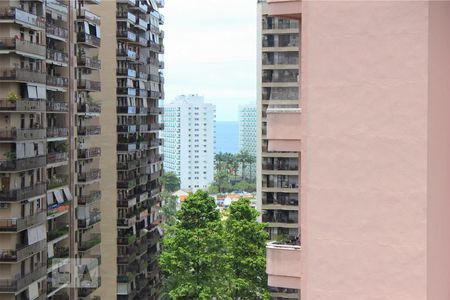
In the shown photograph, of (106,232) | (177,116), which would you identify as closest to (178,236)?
(106,232)

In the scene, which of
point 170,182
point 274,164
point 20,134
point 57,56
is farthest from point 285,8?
point 170,182

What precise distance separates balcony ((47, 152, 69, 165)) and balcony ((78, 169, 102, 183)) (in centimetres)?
153

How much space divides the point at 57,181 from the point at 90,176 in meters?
2.51

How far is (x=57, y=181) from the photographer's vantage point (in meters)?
20.0

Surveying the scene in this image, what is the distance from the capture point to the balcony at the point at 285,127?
7637 mm

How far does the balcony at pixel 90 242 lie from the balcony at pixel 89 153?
2.35 meters

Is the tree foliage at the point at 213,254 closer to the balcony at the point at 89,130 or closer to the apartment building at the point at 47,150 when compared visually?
the apartment building at the point at 47,150

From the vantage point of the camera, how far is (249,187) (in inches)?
3206

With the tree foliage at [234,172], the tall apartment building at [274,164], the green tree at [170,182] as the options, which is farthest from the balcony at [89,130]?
the tree foliage at [234,172]

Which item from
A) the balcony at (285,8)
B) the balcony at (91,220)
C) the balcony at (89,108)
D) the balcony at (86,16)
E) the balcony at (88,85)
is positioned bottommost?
the balcony at (91,220)

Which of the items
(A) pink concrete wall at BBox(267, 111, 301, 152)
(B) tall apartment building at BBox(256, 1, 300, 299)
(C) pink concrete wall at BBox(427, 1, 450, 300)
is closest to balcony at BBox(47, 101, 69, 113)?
(B) tall apartment building at BBox(256, 1, 300, 299)

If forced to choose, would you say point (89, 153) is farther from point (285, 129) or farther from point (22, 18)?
point (285, 129)

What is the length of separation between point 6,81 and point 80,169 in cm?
608

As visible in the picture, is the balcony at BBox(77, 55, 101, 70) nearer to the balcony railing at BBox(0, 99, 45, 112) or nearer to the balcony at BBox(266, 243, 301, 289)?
the balcony railing at BBox(0, 99, 45, 112)
